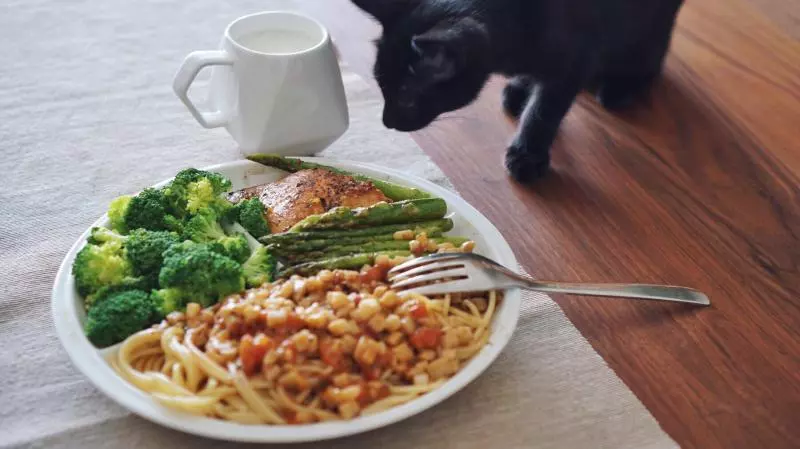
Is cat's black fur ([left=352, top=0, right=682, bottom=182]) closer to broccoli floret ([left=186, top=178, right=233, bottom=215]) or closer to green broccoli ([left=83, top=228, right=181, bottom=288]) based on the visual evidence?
broccoli floret ([left=186, top=178, right=233, bottom=215])

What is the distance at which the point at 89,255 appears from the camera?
42.9 inches

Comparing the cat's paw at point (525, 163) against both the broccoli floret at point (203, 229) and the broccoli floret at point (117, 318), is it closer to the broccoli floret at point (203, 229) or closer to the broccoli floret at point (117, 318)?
the broccoli floret at point (203, 229)

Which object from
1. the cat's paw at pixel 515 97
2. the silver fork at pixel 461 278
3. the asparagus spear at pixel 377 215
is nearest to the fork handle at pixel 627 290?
the silver fork at pixel 461 278

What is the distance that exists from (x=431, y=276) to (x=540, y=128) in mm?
660

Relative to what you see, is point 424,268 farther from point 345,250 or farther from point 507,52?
point 507,52

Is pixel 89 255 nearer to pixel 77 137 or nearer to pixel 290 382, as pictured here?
pixel 290 382

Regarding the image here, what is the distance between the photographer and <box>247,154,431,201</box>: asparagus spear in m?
1.34

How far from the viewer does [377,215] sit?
1252 mm

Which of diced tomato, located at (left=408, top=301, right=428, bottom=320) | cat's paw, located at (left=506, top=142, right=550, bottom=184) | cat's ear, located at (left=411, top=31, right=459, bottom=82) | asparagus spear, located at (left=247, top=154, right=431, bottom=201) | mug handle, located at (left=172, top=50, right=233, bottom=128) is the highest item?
cat's ear, located at (left=411, top=31, right=459, bottom=82)

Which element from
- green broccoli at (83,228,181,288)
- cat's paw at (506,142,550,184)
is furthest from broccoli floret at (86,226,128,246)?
cat's paw at (506,142,550,184)

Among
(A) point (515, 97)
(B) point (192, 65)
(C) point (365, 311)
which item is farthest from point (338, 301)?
(A) point (515, 97)

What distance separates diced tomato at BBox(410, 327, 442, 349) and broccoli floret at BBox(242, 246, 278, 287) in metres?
0.26

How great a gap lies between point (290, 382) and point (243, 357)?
0.24ft

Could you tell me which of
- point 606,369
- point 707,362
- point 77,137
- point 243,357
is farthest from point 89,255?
point 707,362
